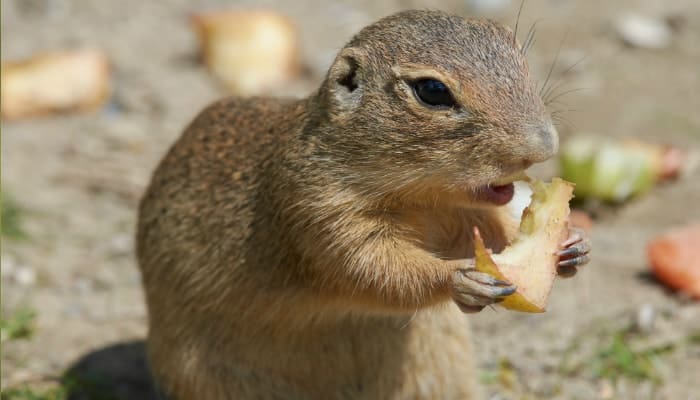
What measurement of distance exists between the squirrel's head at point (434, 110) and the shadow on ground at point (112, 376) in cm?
180

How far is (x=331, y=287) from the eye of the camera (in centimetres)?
393

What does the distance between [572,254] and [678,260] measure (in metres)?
2.11

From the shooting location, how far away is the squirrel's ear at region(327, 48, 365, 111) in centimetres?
381

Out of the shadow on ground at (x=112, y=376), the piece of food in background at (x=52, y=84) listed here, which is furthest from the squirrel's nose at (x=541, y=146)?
the piece of food in background at (x=52, y=84)

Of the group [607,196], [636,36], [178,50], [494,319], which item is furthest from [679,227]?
[178,50]

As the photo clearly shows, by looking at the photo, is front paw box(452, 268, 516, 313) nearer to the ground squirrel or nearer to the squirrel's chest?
the ground squirrel

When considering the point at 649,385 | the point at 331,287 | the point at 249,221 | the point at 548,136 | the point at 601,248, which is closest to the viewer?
the point at 548,136

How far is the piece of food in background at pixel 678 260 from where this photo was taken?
5.55 metres

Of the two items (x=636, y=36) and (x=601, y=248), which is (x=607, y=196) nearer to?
(x=601, y=248)

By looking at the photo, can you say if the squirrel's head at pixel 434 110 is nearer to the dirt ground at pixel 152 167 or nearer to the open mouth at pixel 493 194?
the open mouth at pixel 493 194

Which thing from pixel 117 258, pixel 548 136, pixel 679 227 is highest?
pixel 548 136

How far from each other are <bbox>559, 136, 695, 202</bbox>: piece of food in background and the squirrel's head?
3.02 meters

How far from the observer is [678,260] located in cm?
555

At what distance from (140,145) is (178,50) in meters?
1.51
